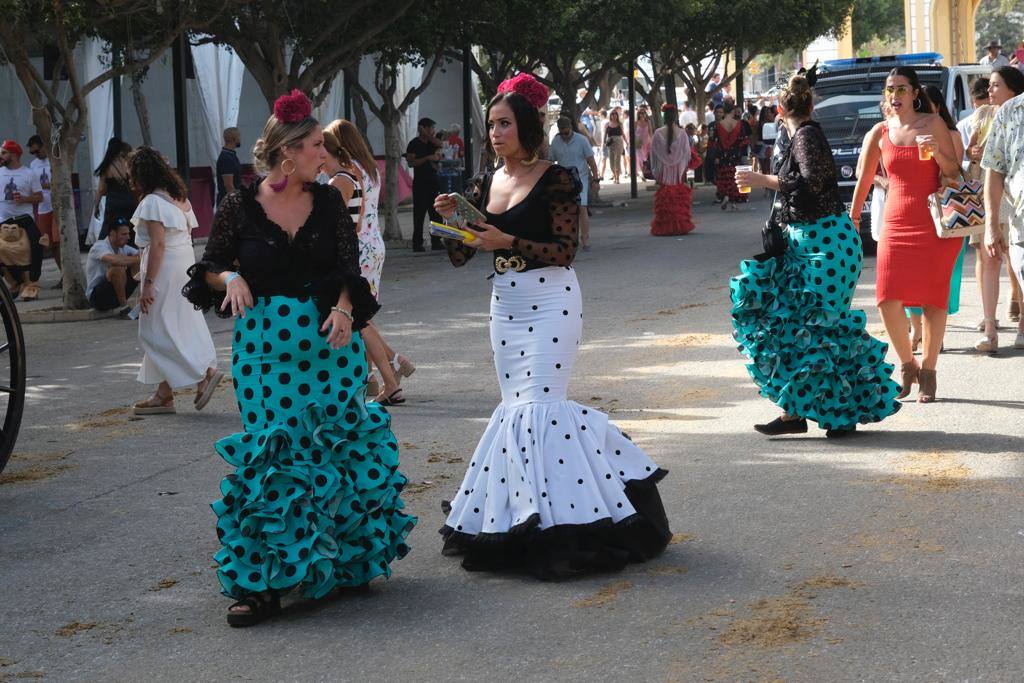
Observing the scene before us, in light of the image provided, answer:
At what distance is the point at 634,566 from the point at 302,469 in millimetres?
1356

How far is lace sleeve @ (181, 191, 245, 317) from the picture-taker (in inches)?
209

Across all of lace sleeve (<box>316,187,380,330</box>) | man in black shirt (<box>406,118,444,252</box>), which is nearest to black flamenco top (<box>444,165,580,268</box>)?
lace sleeve (<box>316,187,380,330</box>)

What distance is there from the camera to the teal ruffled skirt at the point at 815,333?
25.6 feet

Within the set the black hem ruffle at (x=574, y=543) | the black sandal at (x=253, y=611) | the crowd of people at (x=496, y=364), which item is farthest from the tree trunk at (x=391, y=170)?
the black sandal at (x=253, y=611)

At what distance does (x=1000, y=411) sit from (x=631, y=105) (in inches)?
964

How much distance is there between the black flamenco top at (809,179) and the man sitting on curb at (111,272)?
8036 mm

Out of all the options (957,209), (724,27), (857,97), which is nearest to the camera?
(957,209)

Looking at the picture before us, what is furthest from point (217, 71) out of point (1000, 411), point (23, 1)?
point (1000, 411)

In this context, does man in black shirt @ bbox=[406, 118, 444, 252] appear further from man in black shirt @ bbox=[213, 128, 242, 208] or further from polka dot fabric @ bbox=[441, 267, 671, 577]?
polka dot fabric @ bbox=[441, 267, 671, 577]

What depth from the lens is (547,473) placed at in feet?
18.2

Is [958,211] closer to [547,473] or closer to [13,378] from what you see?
[547,473]

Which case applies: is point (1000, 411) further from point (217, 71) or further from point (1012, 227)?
point (217, 71)

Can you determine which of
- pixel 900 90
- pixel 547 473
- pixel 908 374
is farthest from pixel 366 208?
pixel 547 473

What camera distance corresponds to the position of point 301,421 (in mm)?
5199
